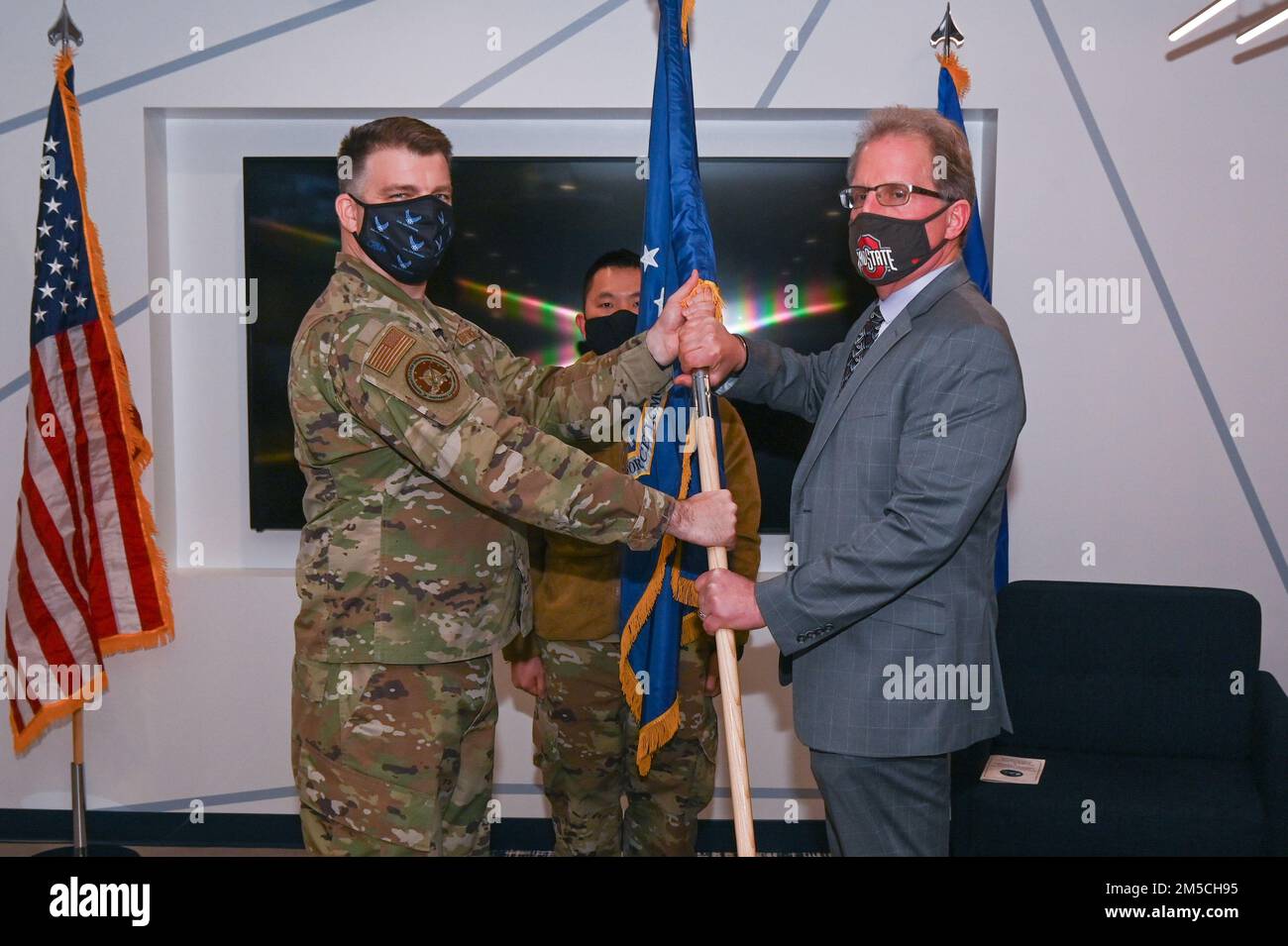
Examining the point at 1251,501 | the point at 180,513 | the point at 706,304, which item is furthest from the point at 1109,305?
the point at 180,513

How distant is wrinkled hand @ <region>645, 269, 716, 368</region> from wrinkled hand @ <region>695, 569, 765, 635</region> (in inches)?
21.3

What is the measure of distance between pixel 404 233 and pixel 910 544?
116 centimetres

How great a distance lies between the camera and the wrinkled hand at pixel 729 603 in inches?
81.1

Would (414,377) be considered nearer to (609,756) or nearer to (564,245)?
(609,756)

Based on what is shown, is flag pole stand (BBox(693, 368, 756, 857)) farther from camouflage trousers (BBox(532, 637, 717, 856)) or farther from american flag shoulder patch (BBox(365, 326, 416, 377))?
camouflage trousers (BBox(532, 637, 717, 856))

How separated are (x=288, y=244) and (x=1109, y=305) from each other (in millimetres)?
2701

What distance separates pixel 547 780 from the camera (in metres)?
2.95

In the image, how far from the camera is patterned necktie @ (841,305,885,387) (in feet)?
7.09

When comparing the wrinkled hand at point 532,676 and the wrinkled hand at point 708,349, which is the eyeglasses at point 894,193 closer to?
the wrinkled hand at point 708,349

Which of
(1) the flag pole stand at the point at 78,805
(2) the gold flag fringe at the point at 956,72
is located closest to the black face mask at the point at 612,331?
(2) the gold flag fringe at the point at 956,72

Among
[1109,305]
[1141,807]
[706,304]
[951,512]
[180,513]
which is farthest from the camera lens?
[180,513]

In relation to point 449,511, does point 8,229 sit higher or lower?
higher

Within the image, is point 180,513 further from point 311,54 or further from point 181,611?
point 311,54
